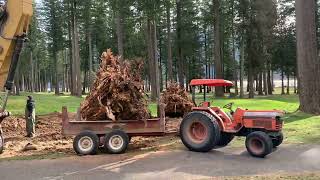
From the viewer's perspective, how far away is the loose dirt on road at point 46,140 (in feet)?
44.9

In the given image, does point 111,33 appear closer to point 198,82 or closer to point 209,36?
point 209,36

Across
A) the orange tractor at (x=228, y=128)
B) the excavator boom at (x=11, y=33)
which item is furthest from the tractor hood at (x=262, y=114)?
the excavator boom at (x=11, y=33)

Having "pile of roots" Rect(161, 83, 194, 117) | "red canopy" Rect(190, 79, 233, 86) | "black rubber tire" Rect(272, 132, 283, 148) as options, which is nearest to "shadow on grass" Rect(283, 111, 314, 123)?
"pile of roots" Rect(161, 83, 194, 117)

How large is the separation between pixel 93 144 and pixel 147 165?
216 centimetres

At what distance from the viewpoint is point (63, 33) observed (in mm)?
72375

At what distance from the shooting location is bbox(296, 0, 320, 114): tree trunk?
70.9 ft

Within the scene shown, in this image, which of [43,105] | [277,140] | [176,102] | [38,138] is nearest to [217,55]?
[43,105]

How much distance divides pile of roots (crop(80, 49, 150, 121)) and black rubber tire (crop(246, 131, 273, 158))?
9.57 ft

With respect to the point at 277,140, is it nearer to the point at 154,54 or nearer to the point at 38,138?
the point at 38,138

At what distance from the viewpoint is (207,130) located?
41.4 feet

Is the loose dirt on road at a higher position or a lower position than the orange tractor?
lower

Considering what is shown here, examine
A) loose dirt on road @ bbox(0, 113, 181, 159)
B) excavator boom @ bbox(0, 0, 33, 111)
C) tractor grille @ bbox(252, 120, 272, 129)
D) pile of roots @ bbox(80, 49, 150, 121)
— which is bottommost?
loose dirt on road @ bbox(0, 113, 181, 159)

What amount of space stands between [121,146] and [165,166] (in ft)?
6.83

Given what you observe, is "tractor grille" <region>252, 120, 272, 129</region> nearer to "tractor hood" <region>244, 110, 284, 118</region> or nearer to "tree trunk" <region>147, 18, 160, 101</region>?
"tractor hood" <region>244, 110, 284, 118</region>
